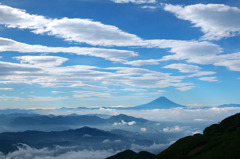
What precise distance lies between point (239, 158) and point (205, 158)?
800 centimetres

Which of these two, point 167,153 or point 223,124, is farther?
point 223,124

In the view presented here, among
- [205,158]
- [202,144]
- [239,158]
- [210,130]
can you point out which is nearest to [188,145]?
[202,144]

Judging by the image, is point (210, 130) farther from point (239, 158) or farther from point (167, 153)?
point (239, 158)

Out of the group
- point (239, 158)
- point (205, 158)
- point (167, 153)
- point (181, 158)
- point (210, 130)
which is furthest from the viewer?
point (210, 130)

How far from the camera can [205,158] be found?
46406mm

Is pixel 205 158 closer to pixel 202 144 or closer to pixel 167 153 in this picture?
pixel 202 144

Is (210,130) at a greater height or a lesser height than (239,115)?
lesser

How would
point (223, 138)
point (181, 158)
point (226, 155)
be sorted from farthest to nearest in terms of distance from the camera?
point (181, 158)
point (223, 138)
point (226, 155)

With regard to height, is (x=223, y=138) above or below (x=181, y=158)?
above

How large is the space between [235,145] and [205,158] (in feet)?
23.1

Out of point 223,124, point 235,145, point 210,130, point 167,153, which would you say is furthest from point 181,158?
point 223,124

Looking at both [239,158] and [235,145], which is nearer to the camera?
[239,158]

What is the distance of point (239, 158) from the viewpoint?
3988cm

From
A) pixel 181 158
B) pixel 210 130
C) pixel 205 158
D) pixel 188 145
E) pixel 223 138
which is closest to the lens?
pixel 205 158
